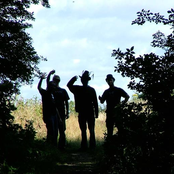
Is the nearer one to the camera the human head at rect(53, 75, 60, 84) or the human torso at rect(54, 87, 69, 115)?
the human head at rect(53, 75, 60, 84)

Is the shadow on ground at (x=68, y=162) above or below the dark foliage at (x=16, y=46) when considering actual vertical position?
below

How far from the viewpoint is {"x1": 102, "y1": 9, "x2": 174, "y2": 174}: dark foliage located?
254 inches

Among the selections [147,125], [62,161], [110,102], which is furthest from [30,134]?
[110,102]

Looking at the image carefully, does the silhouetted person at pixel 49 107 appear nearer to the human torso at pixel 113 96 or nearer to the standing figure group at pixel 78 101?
the standing figure group at pixel 78 101

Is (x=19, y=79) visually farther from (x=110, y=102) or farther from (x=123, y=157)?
(x=123, y=157)

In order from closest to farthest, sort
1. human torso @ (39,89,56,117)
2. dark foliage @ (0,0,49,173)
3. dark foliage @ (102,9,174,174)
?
dark foliage @ (102,9,174,174)
human torso @ (39,89,56,117)
dark foliage @ (0,0,49,173)

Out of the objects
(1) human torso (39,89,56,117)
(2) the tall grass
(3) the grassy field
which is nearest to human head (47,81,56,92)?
(1) human torso (39,89,56,117)

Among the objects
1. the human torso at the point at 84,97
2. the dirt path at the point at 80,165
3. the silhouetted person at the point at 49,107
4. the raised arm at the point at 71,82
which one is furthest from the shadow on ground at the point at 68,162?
the raised arm at the point at 71,82

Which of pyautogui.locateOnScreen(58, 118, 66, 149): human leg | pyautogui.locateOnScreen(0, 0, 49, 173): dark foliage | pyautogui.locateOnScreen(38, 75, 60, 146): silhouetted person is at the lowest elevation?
pyautogui.locateOnScreen(58, 118, 66, 149): human leg

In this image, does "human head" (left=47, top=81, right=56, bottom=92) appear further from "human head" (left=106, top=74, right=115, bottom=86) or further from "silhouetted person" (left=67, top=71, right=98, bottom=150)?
"human head" (left=106, top=74, right=115, bottom=86)

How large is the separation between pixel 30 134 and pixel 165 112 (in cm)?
258

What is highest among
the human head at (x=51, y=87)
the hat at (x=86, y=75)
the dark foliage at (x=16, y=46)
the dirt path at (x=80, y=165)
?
the dark foliage at (x=16, y=46)

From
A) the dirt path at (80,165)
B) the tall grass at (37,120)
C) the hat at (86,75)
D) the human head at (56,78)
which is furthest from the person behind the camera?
the tall grass at (37,120)

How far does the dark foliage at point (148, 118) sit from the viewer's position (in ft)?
21.2
